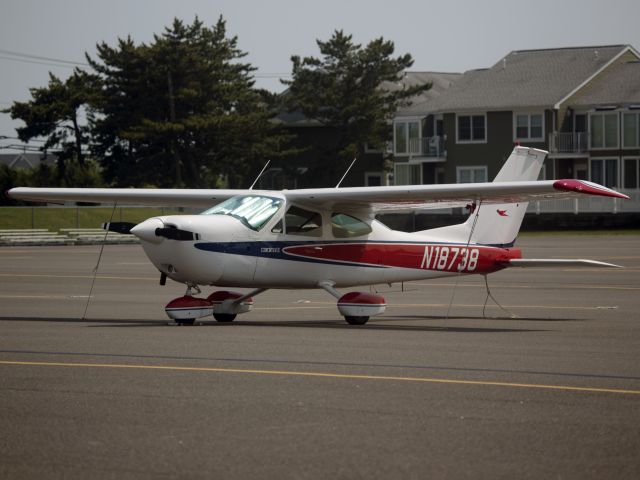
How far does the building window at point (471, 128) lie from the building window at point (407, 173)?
5.01m

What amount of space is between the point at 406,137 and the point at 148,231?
2481 inches

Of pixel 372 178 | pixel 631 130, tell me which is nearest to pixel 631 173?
pixel 631 130

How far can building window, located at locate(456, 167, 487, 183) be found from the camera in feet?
235

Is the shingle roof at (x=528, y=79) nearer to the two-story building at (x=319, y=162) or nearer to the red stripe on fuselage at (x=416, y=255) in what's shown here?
the two-story building at (x=319, y=162)

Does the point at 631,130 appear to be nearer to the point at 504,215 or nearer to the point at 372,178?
the point at 372,178

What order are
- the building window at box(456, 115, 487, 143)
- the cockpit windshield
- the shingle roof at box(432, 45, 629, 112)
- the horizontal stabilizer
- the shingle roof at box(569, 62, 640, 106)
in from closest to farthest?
the cockpit windshield → the horizontal stabilizer → the shingle roof at box(569, 62, 640, 106) → the shingle roof at box(432, 45, 629, 112) → the building window at box(456, 115, 487, 143)

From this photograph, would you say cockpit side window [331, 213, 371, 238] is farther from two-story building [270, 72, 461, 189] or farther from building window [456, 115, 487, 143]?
two-story building [270, 72, 461, 189]

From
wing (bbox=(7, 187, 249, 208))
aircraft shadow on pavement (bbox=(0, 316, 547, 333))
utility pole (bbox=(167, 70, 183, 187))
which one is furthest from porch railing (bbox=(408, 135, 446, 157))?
aircraft shadow on pavement (bbox=(0, 316, 547, 333))

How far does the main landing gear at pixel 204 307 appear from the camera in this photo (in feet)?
52.2

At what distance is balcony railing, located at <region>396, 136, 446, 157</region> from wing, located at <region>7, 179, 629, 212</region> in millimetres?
55076

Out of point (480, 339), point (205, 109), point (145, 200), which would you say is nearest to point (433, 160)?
point (205, 109)

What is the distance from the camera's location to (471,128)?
237 feet

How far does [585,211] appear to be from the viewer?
5953 cm

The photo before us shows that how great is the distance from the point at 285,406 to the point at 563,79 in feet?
212
